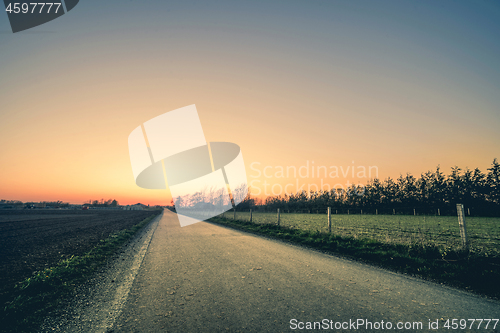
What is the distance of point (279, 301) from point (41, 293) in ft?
17.3

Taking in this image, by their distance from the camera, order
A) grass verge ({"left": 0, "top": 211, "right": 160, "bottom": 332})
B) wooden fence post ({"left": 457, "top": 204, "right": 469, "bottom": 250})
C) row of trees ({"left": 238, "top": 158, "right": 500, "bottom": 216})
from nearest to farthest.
Answer: grass verge ({"left": 0, "top": 211, "right": 160, "bottom": 332}), wooden fence post ({"left": 457, "top": 204, "right": 469, "bottom": 250}), row of trees ({"left": 238, "top": 158, "right": 500, "bottom": 216})

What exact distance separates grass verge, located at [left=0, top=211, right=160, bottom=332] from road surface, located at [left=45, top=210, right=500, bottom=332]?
0.80 meters

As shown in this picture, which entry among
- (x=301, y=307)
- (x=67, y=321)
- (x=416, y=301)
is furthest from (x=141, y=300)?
(x=416, y=301)

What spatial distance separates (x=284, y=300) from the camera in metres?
4.12

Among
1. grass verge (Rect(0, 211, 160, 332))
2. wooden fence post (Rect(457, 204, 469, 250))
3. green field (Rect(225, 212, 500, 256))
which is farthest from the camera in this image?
green field (Rect(225, 212, 500, 256))

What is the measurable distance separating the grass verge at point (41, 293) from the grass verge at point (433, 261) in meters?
8.53

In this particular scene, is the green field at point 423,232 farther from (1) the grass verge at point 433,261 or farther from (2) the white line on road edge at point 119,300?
(2) the white line on road edge at point 119,300

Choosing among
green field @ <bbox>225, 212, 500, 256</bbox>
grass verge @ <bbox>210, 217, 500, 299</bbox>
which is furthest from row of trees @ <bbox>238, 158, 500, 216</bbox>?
grass verge @ <bbox>210, 217, 500, 299</bbox>

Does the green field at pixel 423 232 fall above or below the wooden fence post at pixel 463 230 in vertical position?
below

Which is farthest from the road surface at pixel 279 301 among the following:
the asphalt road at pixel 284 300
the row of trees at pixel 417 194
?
the row of trees at pixel 417 194

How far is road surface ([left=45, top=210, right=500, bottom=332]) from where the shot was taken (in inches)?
130

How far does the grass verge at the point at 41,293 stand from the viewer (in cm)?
358

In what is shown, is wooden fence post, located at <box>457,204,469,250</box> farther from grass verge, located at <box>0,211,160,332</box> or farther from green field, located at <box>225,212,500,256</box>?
grass verge, located at <box>0,211,160,332</box>

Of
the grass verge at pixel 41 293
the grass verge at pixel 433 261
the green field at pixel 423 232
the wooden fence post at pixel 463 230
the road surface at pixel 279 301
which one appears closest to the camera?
the road surface at pixel 279 301
